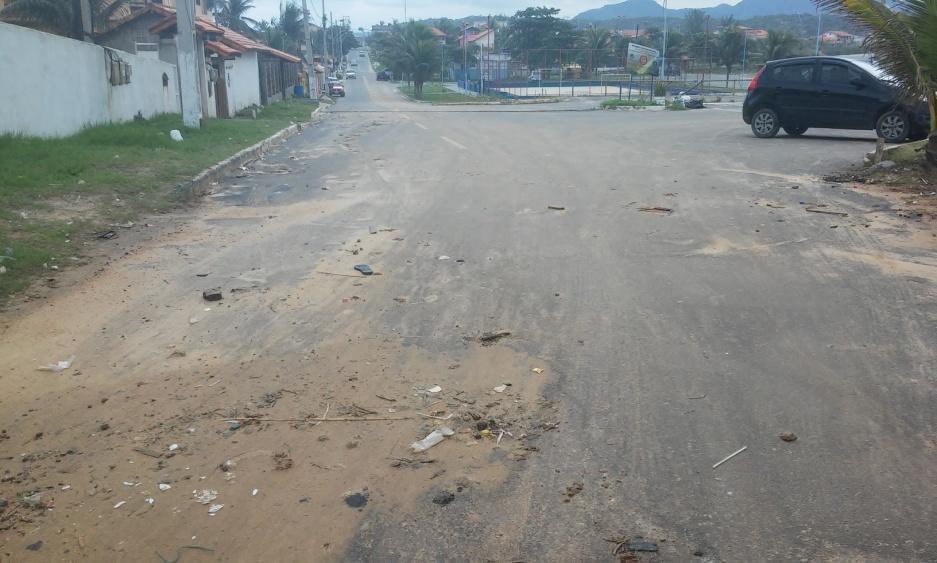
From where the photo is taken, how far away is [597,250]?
7.86 meters

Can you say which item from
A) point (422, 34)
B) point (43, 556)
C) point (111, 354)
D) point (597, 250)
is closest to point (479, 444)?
point (43, 556)

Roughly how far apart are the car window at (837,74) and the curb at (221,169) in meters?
12.0

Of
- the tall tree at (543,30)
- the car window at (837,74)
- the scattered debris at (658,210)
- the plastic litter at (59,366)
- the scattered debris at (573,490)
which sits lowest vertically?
the scattered debris at (573,490)

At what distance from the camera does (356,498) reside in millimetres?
3529

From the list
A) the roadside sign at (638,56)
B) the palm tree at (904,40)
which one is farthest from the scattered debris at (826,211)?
the roadside sign at (638,56)

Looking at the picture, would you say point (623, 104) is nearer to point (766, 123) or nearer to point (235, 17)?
point (766, 123)

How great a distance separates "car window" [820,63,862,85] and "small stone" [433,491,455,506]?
1546 cm

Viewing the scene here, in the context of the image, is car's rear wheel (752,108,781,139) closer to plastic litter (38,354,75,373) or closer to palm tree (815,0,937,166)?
palm tree (815,0,937,166)

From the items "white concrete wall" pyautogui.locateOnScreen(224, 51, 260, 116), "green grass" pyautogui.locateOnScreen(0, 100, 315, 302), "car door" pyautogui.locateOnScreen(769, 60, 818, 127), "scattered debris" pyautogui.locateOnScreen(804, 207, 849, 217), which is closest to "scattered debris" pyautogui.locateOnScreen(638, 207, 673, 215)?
"scattered debris" pyautogui.locateOnScreen(804, 207, 849, 217)

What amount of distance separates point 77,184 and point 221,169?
3440mm

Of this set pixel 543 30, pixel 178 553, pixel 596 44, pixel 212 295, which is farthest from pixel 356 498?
pixel 543 30

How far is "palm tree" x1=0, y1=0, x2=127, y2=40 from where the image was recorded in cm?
2839

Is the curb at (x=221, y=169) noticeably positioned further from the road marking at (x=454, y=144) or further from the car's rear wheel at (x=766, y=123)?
the car's rear wheel at (x=766, y=123)

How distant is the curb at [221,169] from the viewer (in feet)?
37.4
